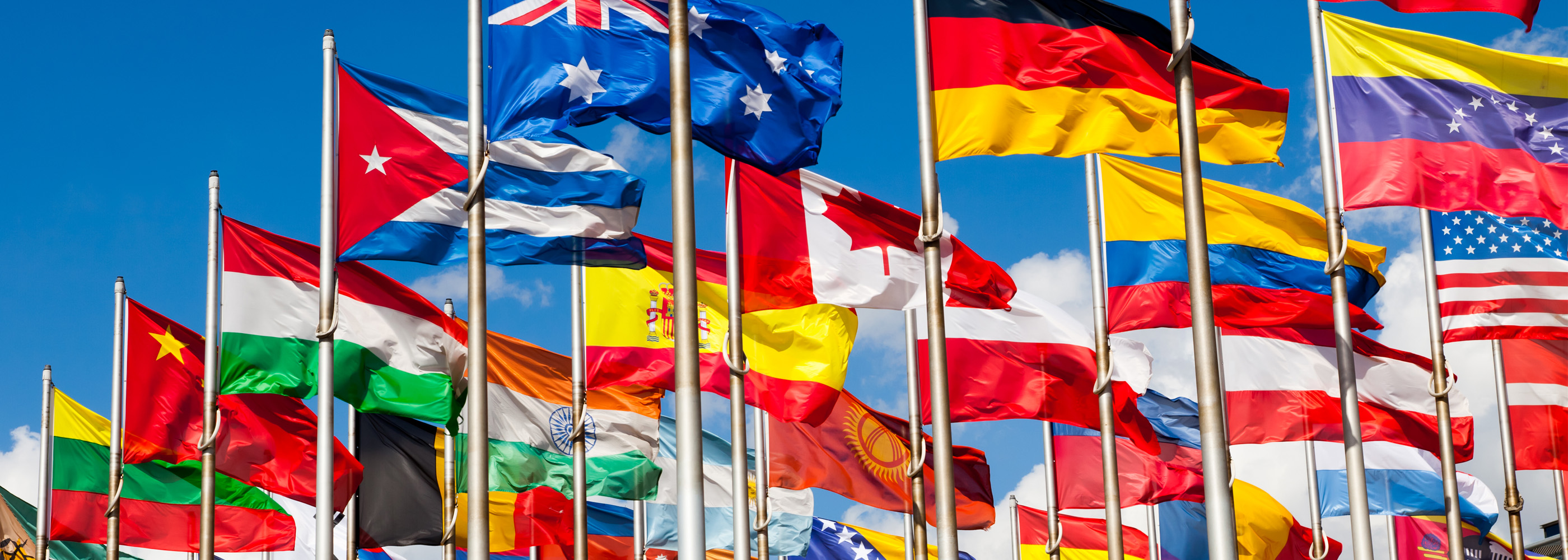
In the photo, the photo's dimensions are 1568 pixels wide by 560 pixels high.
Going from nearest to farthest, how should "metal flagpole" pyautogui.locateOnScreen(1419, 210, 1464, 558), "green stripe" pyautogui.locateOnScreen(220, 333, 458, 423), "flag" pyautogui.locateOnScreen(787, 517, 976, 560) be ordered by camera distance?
1. "green stripe" pyautogui.locateOnScreen(220, 333, 458, 423)
2. "metal flagpole" pyautogui.locateOnScreen(1419, 210, 1464, 558)
3. "flag" pyautogui.locateOnScreen(787, 517, 976, 560)

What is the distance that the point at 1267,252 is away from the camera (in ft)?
97.3

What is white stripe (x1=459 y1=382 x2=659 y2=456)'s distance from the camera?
32.6m

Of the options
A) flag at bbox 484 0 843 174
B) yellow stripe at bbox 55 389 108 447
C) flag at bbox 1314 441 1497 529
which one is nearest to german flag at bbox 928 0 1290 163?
flag at bbox 484 0 843 174

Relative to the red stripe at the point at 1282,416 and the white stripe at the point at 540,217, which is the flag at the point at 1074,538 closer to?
the red stripe at the point at 1282,416

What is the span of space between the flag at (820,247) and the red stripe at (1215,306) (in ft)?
18.5

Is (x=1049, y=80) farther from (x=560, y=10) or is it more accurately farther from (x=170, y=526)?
(x=170, y=526)

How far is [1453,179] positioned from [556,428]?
1808 centimetres

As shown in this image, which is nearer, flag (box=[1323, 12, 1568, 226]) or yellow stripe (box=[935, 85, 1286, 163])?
A: yellow stripe (box=[935, 85, 1286, 163])

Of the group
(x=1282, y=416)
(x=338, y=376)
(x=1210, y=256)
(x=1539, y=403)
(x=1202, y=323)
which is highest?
(x=1210, y=256)

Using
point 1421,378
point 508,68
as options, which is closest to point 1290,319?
point 1421,378

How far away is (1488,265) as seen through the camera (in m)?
31.0

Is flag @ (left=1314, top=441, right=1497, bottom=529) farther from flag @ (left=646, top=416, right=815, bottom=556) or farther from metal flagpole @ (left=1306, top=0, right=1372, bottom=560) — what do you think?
flag @ (left=646, top=416, right=815, bottom=556)

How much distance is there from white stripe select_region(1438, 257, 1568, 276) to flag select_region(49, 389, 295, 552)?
24.3 m

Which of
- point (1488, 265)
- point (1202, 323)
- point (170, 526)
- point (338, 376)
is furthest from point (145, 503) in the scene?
point (1488, 265)
